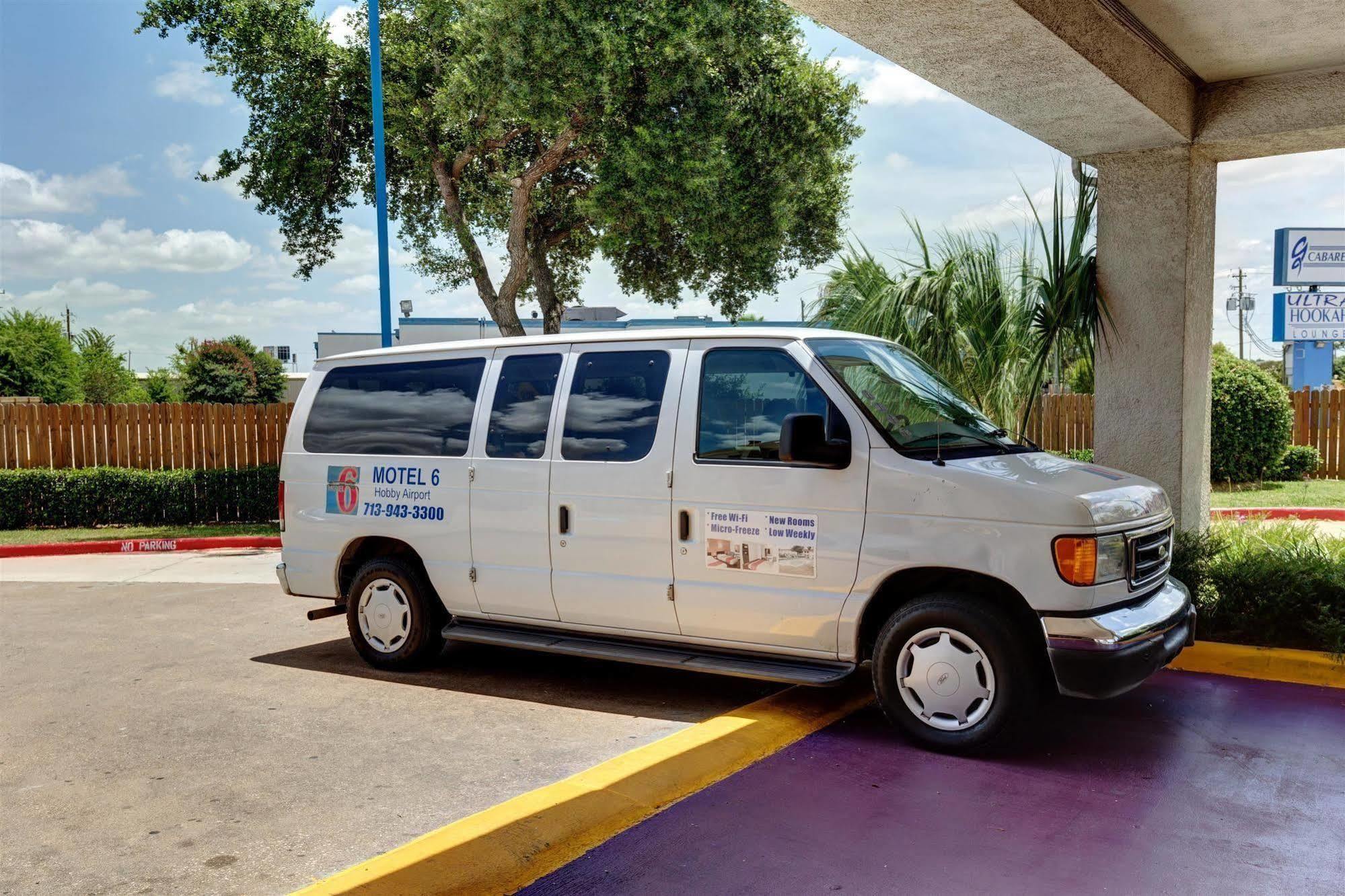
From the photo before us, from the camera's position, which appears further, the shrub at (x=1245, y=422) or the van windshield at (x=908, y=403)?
the shrub at (x=1245, y=422)

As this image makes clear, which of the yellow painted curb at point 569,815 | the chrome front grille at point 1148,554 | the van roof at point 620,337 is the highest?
the van roof at point 620,337

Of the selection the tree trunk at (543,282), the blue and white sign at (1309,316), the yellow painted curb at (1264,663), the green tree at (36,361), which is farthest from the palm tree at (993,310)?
the green tree at (36,361)

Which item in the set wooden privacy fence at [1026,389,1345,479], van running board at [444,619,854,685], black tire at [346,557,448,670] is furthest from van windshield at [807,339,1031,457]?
wooden privacy fence at [1026,389,1345,479]

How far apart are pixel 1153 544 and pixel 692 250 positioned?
15.2 meters

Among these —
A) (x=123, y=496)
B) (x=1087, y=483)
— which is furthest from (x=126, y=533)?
(x=1087, y=483)

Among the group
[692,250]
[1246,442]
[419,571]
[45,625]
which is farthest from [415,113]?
[1246,442]

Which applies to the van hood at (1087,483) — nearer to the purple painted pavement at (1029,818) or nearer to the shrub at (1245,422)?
the purple painted pavement at (1029,818)

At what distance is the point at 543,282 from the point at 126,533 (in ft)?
30.5

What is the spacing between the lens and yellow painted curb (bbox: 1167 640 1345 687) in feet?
21.0

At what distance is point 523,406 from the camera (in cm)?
664

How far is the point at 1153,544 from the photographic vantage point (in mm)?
5469

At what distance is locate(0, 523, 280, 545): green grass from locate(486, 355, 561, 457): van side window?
30.7 feet

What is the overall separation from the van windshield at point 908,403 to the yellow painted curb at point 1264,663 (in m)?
2.01

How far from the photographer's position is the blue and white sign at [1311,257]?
32281mm
